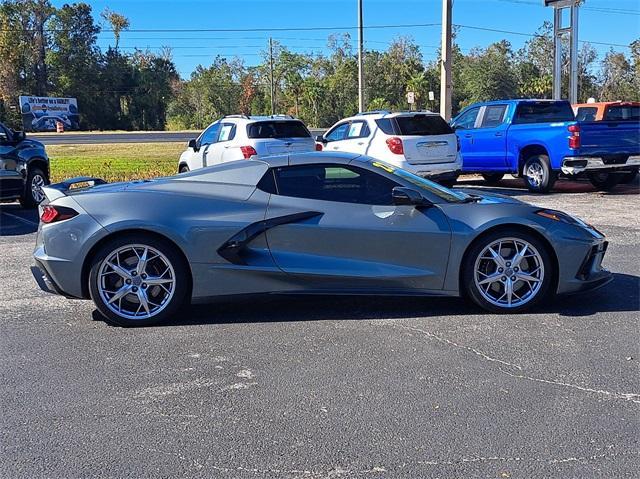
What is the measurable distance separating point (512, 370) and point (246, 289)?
2.13m

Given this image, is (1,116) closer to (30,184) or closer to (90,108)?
(90,108)

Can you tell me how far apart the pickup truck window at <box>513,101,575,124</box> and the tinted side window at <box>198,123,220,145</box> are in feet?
20.8

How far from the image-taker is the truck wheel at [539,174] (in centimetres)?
1370

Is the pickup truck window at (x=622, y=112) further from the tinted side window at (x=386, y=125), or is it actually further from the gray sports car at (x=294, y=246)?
the gray sports car at (x=294, y=246)

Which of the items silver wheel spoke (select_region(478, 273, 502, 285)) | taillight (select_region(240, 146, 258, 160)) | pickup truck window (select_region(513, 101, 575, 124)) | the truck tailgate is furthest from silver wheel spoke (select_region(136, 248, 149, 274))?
pickup truck window (select_region(513, 101, 575, 124))

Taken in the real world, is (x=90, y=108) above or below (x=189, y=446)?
above

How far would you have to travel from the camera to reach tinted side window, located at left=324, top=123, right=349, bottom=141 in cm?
1416

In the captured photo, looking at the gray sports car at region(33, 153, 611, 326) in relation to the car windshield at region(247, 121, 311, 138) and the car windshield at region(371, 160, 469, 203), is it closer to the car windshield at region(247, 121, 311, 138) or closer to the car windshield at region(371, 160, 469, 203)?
the car windshield at region(371, 160, 469, 203)

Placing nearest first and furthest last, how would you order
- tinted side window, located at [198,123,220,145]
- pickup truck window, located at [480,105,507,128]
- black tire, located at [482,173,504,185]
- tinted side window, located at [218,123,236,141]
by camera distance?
tinted side window, located at [218,123,236,141] → tinted side window, located at [198,123,220,145] → pickup truck window, located at [480,105,507,128] → black tire, located at [482,173,504,185]

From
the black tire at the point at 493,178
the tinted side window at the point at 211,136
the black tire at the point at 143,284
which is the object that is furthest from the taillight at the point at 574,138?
the black tire at the point at 143,284

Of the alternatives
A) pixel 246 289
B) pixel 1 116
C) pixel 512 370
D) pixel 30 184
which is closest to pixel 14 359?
pixel 246 289

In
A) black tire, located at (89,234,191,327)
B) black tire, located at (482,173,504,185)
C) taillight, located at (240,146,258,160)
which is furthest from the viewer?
black tire, located at (482,173,504,185)

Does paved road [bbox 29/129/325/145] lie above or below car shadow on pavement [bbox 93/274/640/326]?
above

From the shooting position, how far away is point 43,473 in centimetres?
312
